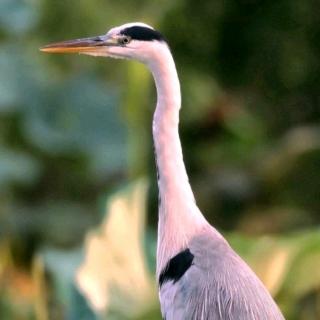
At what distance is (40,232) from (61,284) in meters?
1.04

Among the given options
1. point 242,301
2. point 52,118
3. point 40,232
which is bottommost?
point 40,232

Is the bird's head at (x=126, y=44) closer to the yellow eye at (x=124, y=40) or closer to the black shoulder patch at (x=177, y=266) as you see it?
the yellow eye at (x=124, y=40)

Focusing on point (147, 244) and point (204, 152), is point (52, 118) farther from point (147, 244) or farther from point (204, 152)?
point (147, 244)

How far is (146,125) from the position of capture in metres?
3.39

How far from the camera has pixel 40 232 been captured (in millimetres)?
3252

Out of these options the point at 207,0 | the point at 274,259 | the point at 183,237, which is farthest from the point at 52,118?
the point at 183,237

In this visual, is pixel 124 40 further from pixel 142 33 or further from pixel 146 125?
pixel 146 125

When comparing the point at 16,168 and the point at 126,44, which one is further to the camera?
the point at 16,168

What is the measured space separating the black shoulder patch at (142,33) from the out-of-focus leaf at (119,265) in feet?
2.43

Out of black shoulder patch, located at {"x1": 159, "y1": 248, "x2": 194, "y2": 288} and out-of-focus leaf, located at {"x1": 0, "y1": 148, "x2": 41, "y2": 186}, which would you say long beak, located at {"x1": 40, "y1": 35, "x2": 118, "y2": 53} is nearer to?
black shoulder patch, located at {"x1": 159, "y1": 248, "x2": 194, "y2": 288}

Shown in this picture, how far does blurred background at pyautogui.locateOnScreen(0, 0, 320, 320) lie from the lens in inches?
121

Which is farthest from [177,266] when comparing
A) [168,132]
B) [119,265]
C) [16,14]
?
[16,14]

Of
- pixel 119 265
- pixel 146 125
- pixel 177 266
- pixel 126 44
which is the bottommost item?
pixel 146 125

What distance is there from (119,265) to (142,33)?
0.83 metres
